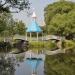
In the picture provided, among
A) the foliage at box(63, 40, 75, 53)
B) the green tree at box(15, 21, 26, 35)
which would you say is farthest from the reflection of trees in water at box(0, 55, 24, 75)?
the green tree at box(15, 21, 26, 35)

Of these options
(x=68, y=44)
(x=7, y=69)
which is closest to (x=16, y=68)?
(x=7, y=69)

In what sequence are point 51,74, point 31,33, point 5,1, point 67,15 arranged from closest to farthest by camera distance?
point 51,74
point 5,1
point 67,15
point 31,33

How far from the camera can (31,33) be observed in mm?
60406

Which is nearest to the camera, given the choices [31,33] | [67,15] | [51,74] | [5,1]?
[51,74]

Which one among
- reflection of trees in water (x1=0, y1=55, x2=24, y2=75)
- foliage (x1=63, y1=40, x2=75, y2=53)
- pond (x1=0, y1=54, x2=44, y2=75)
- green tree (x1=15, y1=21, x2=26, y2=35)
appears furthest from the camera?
green tree (x1=15, y1=21, x2=26, y2=35)

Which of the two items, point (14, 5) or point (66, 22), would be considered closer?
point (14, 5)

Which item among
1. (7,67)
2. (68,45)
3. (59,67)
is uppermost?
(7,67)

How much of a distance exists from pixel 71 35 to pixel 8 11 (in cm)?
3068

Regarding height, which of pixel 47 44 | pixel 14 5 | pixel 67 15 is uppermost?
pixel 14 5

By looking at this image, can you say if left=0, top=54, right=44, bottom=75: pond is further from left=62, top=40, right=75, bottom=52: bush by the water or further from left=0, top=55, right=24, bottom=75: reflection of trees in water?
left=62, top=40, right=75, bottom=52: bush by the water

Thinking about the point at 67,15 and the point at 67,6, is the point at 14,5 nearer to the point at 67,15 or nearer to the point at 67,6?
the point at 67,15

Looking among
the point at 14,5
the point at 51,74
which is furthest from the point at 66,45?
the point at 51,74

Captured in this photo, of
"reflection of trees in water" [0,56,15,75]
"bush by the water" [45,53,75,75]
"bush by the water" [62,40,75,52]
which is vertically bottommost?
"bush by the water" [62,40,75,52]

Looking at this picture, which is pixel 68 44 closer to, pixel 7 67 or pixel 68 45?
pixel 68 45
